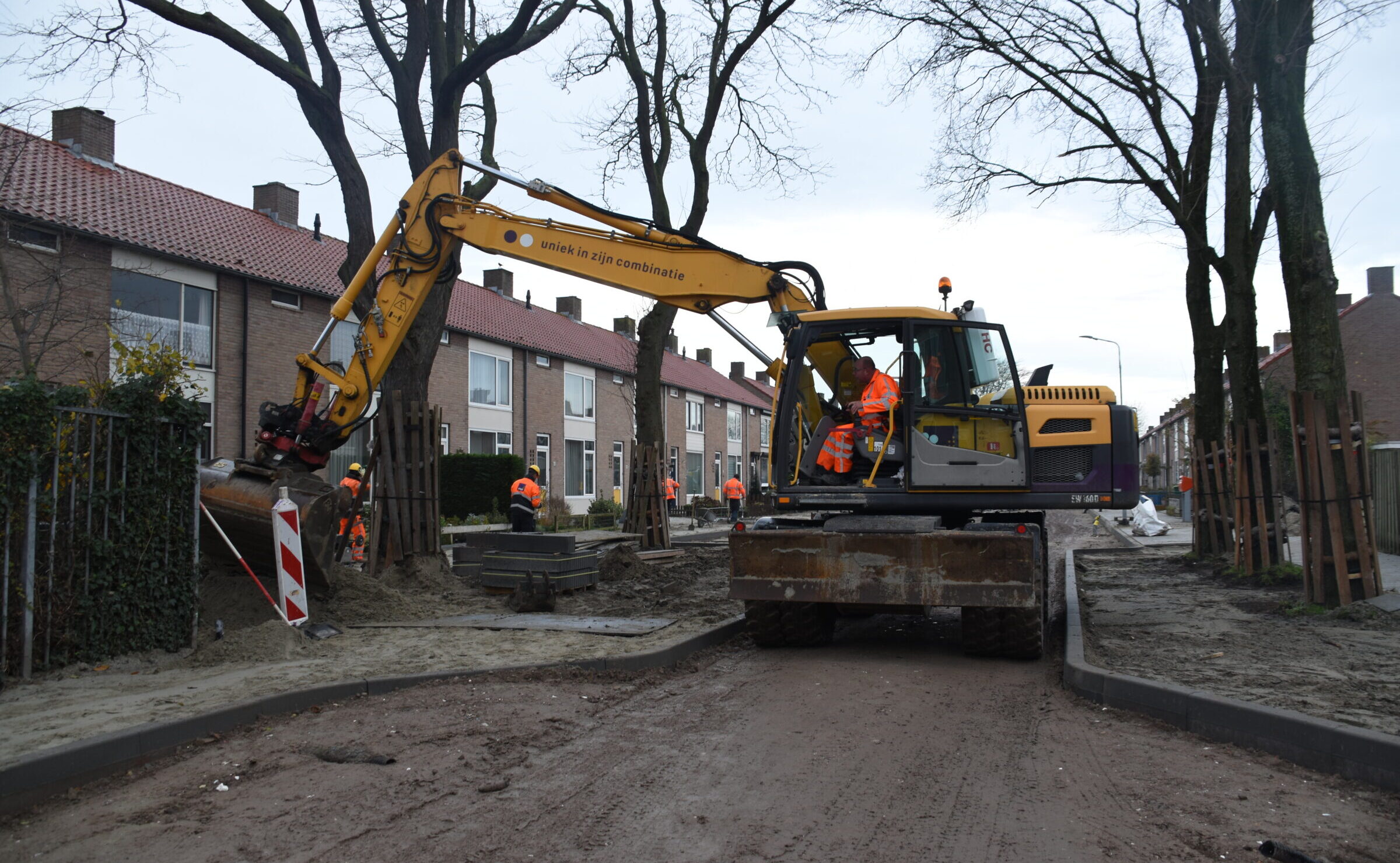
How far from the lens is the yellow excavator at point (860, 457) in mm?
7707

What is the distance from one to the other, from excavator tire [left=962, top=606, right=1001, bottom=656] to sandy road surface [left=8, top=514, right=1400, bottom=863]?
1.26 m

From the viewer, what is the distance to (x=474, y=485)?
26.9 meters

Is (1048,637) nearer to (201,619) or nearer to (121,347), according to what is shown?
(201,619)

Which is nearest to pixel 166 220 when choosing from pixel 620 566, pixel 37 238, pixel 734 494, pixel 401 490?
pixel 37 238

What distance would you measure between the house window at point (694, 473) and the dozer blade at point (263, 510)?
38.6 metres

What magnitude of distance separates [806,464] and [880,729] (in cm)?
302

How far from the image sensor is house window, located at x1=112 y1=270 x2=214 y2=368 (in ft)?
63.2

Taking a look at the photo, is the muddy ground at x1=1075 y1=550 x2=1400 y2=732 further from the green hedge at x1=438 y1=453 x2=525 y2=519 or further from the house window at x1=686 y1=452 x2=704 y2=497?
the house window at x1=686 y1=452 x2=704 y2=497

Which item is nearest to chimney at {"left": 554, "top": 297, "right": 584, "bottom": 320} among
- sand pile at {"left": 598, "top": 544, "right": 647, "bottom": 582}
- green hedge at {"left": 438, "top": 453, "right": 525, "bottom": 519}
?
green hedge at {"left": 438, "top": 453, "right": 525, "bottom": 519}

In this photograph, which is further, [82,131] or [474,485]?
[474,485]

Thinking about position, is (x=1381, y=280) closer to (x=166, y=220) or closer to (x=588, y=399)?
(x=588, y=399)

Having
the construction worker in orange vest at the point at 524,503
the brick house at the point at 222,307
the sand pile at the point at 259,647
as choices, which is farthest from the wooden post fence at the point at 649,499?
the sand pile at the point at 259,647

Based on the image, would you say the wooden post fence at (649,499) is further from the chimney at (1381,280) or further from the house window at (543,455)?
the chimney at (1381,280)

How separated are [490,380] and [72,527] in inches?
1011
